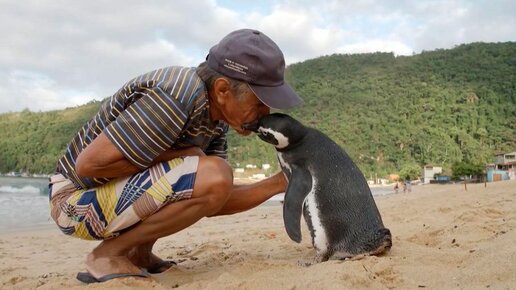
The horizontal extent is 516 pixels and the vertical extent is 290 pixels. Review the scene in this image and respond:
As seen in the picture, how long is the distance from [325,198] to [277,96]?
0.74 metres

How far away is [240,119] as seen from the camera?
8.61ft

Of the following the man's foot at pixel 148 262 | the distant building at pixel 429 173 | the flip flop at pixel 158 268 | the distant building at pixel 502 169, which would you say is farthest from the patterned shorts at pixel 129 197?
the distant building at pixel 429 173

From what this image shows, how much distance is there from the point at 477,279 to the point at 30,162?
69.6 meters

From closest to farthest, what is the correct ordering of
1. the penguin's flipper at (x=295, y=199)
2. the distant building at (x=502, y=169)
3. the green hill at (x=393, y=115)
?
1. the penguin's flipper at (x=295, y=199)
2. the distant building at (x=502, y=169)
3. the green hill at (x=393, y=115)

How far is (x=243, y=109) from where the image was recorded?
8.41 feet

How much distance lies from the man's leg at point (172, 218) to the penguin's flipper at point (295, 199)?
1.37 ft

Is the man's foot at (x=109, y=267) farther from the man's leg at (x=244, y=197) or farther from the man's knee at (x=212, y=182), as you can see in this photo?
the man's knee at (x=212, y=182)

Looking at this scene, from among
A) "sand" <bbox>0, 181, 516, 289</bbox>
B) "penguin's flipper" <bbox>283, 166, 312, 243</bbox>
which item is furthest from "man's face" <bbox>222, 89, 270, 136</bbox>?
"sand" <bbox>0, 181, 516, 289</bbox>

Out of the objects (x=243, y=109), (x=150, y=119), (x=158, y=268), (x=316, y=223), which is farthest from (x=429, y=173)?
(x=150, y=119)

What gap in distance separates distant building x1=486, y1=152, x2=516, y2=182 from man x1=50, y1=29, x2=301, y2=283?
137 feet

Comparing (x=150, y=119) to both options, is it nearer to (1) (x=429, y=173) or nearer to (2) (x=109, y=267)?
(2) (x=109, y=267)

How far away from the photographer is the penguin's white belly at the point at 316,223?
2.86 metres

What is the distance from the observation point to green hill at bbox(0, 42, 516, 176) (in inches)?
2697

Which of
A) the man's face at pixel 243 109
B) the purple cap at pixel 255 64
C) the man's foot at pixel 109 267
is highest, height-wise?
the purple cap at pixel 255 64
